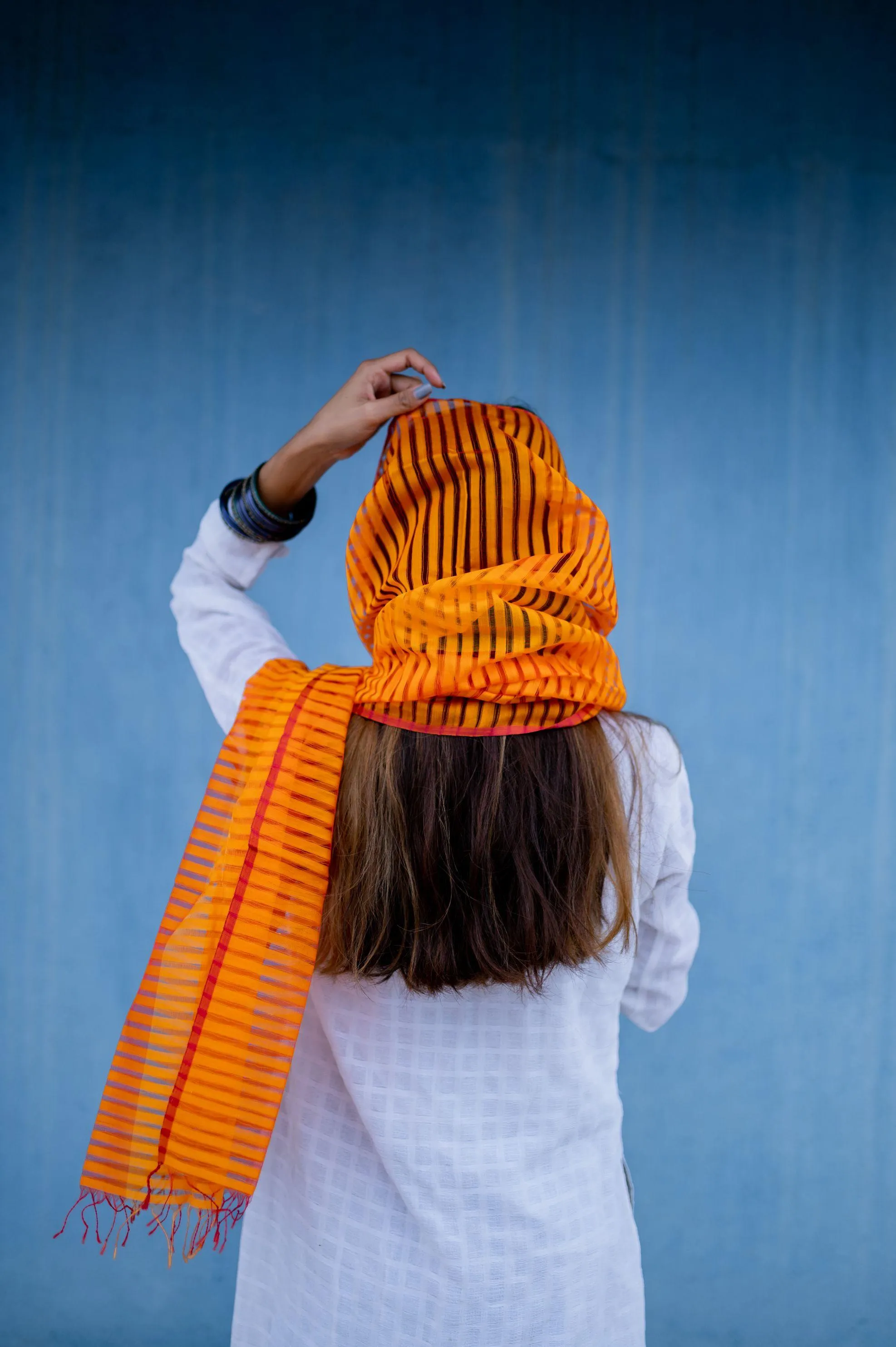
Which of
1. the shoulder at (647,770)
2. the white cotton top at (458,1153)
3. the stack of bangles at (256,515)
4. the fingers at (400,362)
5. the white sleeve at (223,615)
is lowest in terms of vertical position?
the white cotton top at (458,1153)

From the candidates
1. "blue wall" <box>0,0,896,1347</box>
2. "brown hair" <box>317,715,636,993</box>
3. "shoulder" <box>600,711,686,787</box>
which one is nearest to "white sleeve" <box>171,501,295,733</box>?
"brown hair" <box>317,715,636,993</box>

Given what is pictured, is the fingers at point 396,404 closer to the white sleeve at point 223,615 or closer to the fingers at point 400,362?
the fingers at point 400,362

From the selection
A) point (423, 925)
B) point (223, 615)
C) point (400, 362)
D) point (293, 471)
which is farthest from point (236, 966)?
point (400, 362)

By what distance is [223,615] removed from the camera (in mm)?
844

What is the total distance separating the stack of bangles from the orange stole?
147mm

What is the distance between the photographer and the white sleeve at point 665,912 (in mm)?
786

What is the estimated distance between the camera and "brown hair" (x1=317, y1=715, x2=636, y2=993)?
2.30ft

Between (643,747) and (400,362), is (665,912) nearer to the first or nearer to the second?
(643,747)

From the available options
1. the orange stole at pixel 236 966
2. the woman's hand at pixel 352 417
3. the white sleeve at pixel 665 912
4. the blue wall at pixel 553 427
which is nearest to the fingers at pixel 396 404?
the woman's hand at pixel 352 417

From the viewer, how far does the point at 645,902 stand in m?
0.87

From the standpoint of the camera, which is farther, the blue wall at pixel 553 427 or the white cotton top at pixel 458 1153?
the blue wall at pixel 553 427

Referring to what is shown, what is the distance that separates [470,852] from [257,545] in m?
0.37

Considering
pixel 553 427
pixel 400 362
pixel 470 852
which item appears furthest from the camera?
pixel 553 427

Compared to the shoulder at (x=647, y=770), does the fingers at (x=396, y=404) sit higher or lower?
higher
